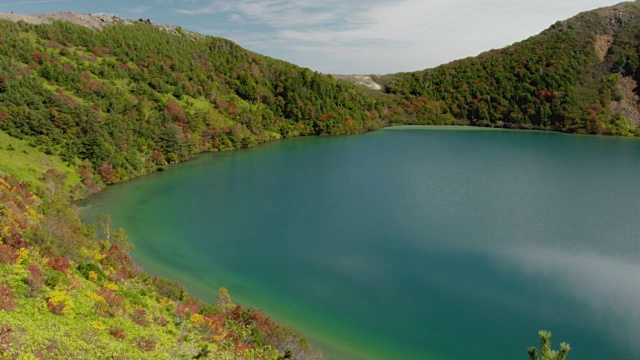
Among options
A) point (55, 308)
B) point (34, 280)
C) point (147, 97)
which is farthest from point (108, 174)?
point (55, 308)

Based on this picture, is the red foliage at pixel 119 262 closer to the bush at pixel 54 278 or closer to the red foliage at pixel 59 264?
the red foliage at pixel 59 264

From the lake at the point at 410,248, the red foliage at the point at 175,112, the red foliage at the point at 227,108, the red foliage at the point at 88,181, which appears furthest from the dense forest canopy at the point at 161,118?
the lake at the point at 410,248

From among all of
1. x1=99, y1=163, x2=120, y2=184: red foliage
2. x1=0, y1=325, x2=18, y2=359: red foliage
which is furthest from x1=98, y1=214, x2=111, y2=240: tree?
x1=0, y1=325, x2=18, y2=359: red foliage

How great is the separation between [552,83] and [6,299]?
15315 centimetres

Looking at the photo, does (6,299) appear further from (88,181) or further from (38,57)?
(38,57)

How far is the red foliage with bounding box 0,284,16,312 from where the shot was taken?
1670cm

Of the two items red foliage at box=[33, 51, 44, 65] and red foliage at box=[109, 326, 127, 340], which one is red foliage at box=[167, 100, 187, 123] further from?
red foliage at box=[109, 326, 127, 340]

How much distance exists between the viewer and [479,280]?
3253cm

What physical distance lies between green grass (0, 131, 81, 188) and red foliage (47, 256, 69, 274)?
2873cm

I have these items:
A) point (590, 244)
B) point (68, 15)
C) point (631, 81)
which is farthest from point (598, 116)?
point (68, 15)

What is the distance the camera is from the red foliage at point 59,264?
75.1 feet

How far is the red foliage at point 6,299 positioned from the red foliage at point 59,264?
419cm

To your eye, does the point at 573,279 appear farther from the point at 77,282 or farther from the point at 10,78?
the point at 10,78

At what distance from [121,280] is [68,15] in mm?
106561
